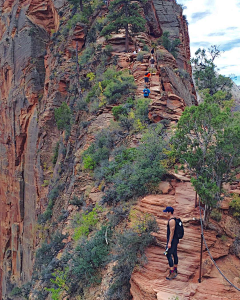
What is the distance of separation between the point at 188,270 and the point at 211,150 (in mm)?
3067

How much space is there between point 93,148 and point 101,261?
6.73 m

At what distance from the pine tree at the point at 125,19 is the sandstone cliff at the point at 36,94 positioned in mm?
674

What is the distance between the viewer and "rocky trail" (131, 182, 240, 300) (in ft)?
20.4

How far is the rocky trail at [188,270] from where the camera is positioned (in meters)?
6.21

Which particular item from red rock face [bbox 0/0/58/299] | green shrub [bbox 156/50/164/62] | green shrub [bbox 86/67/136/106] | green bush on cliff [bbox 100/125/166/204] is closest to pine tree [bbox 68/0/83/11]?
red rock face [bbox 0/0/58/299]

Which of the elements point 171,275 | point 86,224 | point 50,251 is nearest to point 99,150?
point 86,224

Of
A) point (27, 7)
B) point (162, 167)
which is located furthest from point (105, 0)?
point (162, 167)

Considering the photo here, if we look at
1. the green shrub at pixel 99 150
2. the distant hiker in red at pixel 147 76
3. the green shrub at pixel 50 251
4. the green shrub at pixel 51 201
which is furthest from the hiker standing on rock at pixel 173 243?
the green shrub at pixel 51 201

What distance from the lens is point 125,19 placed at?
2145 cm

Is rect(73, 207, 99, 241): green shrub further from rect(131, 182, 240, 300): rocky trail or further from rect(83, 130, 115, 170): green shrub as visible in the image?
rect(83, 130, 115, 170): green shrub

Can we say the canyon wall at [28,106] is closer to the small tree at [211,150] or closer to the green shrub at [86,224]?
the green shrub at [86,224]

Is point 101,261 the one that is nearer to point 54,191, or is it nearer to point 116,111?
point 116,111

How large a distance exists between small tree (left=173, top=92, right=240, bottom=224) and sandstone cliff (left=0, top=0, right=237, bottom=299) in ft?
33.0

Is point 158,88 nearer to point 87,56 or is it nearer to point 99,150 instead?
point 99,150
